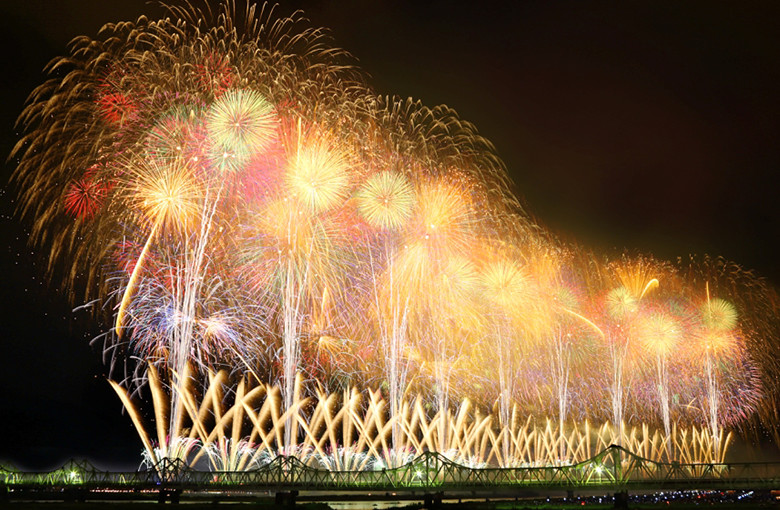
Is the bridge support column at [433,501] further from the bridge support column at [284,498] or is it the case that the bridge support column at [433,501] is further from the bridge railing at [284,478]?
the bridge railing at [284,478]

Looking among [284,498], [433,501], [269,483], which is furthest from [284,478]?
[433,501]

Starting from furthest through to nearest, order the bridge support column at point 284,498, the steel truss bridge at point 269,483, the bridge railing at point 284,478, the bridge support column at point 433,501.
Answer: the bridge railing at point 284,478
the steel truss bridge at point 269,483
the bridge support column at point 284,498
the bridge support column at point 433,501

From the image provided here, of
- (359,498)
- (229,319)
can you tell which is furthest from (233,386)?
(359,498)

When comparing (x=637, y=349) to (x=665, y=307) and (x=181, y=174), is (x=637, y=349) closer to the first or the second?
(x=665, y=307)

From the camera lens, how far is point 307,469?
4656 centimetres

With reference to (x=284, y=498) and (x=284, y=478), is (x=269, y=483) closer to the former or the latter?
(x=284, y=478)

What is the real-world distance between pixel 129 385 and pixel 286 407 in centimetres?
3885

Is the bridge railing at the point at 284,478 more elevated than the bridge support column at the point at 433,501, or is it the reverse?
the bridge railing at the point at 284,478

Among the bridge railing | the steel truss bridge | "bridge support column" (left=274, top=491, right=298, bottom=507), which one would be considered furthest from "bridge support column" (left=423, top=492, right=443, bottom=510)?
the bridge railing

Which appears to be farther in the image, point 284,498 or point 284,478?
point 284,478

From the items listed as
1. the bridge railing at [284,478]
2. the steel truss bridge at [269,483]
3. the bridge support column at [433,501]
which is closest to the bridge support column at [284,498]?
the bridge support column at [433,501]

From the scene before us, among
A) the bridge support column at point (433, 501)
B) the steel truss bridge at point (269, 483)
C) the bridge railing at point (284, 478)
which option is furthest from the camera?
the bridge railing at point (284, 478)

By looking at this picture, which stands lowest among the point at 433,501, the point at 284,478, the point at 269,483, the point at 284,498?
the point at 433,501

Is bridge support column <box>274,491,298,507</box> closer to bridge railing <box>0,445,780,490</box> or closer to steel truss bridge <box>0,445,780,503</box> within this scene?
steel truss bridge <box>0,445,780,503</box>
